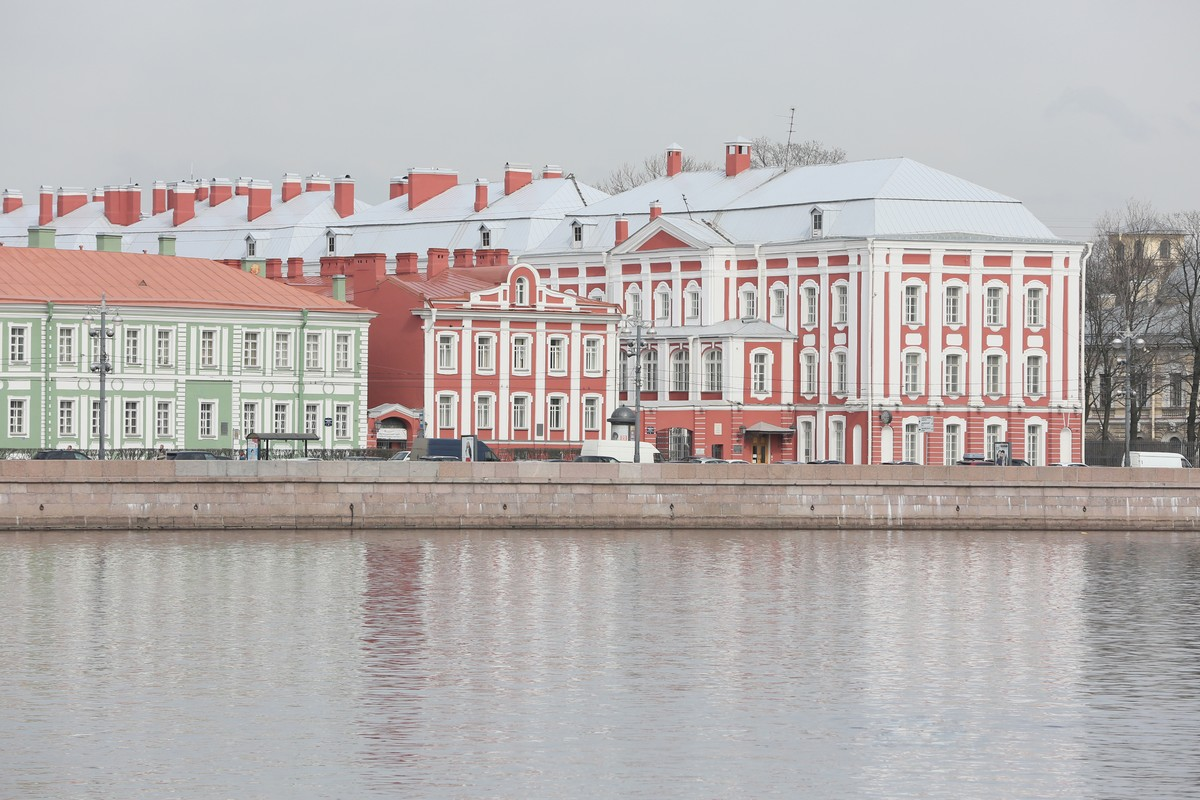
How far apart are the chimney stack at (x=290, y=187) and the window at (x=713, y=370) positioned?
113ft

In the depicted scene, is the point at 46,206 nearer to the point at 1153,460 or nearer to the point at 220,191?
the point at 220,191

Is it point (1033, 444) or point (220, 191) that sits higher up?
point (220, 191)

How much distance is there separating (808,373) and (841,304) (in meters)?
2.94

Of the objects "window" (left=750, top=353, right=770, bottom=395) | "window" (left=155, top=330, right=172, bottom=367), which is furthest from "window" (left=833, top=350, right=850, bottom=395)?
"window" (left=155, top=330, right=172, bottom=367)

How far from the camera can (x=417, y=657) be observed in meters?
35.3

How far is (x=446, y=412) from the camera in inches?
3103

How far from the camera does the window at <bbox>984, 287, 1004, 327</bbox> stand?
287 feet

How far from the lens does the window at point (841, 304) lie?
8706cm

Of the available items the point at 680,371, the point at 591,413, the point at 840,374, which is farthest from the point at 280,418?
the point at 840,374

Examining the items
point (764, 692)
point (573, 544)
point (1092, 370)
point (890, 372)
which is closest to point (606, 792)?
point (764, 692)

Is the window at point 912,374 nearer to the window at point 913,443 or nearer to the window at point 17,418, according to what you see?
the window at point 913,443

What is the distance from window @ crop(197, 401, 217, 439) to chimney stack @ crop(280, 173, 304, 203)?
43446 millimetres

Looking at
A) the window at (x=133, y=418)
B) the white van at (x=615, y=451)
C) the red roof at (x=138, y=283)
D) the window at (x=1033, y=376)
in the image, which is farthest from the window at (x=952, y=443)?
the window at (x=133, y=418)

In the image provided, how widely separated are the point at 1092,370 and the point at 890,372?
46.5 ft
